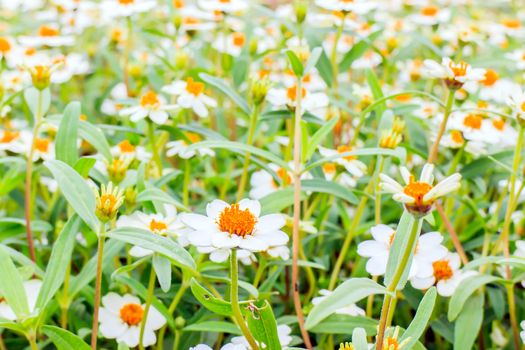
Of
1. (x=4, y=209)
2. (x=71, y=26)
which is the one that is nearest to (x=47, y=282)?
(x=4, y=209)

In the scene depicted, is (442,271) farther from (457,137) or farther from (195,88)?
(195,88)

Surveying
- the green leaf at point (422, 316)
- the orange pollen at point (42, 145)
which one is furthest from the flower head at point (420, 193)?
the orange pollen at point (42, 145)

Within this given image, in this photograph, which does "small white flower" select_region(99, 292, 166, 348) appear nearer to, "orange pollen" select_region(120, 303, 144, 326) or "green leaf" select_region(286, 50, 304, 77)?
"orange pollen" select_region(120, 303, 144, 326)

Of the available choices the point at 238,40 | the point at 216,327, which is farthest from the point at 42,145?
the point at 238,40

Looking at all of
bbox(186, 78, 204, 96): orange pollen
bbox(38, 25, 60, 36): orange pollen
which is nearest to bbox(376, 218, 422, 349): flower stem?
bbox(186, 78, 204, 96): orange pollen

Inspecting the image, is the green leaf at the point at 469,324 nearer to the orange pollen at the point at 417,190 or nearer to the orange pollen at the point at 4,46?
the orange pollen at the point at 417,190

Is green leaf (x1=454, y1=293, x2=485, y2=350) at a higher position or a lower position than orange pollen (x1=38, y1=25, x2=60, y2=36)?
lower
